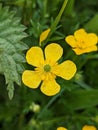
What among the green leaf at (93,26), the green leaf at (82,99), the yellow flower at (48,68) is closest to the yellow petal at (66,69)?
the yellow flower at (48,68)

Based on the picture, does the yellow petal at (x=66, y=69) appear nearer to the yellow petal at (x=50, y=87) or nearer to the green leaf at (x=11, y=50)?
the yellow petal at (x=50, y=87)

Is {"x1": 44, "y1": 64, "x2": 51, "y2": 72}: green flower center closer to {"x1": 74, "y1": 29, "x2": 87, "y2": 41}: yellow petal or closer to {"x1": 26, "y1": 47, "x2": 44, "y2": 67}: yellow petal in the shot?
{"x1": 26, "y1": 47, "x2": 44, "y2": 67}: yellow petal

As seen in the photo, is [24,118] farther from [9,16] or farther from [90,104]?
[9,16]

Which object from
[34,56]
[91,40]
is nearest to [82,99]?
[91,40]

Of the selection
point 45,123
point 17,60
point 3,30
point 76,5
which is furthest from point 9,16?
point 76,5

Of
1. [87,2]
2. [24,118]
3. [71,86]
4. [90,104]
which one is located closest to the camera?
[71,86]

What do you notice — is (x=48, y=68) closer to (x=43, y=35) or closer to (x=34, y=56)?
(x=34, y=56)
